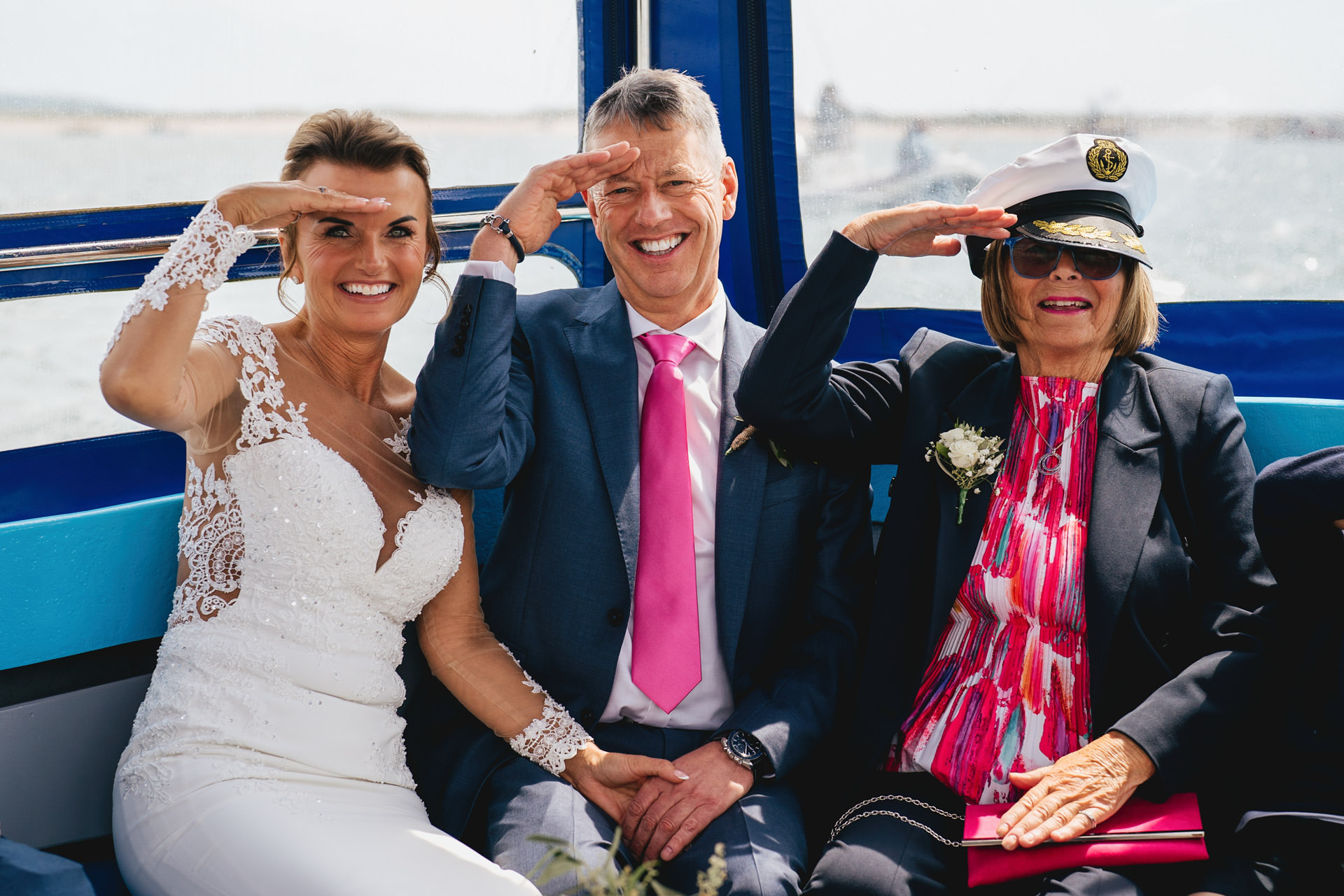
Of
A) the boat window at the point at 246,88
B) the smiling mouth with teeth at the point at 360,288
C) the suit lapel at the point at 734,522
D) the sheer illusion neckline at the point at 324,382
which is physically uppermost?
the boat window at the point at 246,88

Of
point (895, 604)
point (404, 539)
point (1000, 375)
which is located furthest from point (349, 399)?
point (1000, 375)

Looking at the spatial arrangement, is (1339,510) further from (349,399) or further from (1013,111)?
(349,399)

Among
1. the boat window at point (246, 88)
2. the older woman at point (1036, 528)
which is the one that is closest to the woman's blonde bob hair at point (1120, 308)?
the older woman at point (1036, 528)

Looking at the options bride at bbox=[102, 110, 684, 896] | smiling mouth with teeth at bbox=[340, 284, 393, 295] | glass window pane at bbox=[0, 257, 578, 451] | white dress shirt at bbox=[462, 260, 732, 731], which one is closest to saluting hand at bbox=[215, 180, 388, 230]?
bride at bbox=[102, 110, 684, 896]

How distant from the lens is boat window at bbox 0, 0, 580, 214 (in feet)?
8.10

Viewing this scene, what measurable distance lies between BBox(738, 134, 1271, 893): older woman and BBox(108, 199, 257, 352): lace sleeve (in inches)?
38.4

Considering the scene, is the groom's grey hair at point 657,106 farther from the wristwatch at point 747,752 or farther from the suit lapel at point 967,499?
the wristwatch at point 747,752

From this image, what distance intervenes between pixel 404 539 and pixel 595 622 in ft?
1.33

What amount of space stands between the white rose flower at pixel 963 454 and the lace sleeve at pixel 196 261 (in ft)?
4.41

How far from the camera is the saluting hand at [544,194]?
201cm

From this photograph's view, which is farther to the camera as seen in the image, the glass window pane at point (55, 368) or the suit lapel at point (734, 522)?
the glass window pane at point (55, 368)

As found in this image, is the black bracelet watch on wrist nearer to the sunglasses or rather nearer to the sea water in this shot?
the sea water

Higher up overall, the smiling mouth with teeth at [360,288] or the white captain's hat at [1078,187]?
the white captain's hat at [1078,187]

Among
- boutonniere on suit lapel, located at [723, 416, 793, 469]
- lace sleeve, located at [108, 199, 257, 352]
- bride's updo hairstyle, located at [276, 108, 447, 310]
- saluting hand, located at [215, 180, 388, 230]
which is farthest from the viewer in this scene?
boutonniere on suit lapel, located at [723, 416, 793, 469]
